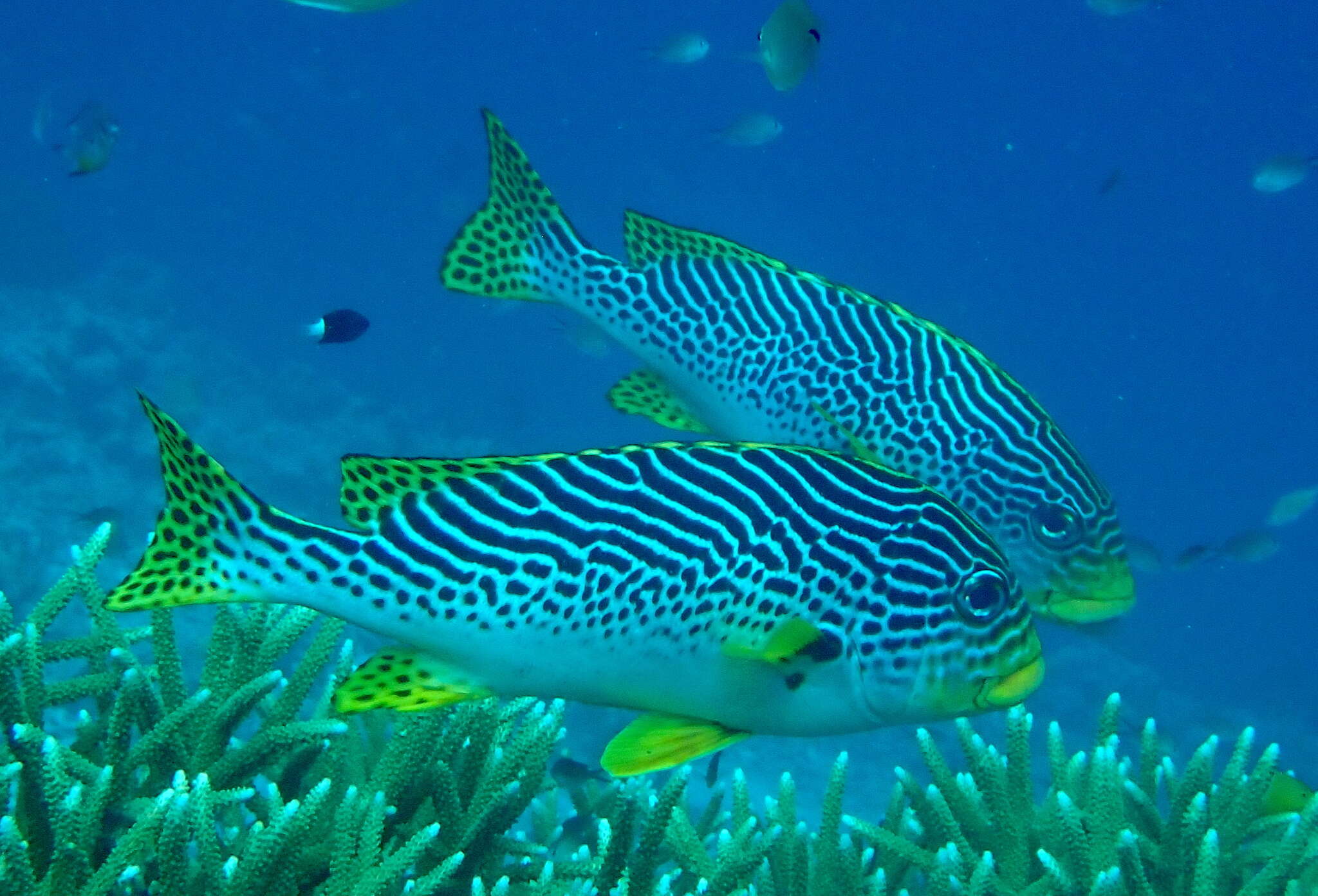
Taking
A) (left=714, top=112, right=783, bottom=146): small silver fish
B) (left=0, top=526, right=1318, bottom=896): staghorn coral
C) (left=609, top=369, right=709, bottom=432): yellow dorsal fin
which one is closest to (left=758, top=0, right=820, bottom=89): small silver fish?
(left=609, top=369, right=709, bottom=432): yellow dorsal fin

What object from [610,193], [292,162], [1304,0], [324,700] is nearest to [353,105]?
[292,162]

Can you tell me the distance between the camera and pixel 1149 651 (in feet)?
89.5

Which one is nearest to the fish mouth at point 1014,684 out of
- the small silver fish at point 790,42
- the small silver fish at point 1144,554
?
the small silver fish at point 790,42

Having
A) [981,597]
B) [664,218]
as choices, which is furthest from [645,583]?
[664,218]

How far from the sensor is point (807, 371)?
411 cm

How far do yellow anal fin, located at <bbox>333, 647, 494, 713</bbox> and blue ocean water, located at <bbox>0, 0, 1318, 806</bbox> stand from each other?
13.1m

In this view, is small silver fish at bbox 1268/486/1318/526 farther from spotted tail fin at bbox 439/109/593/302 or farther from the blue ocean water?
spotted tail fin at bbox 439/109/593/302

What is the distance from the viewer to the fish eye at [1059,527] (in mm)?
3830

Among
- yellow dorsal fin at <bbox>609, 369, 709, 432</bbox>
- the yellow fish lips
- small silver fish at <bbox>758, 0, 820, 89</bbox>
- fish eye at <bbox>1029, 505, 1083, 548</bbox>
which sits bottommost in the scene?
the yellow fish lips

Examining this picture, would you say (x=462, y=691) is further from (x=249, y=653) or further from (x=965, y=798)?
(x=965, y=798)

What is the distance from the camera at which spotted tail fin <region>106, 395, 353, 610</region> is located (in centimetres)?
237

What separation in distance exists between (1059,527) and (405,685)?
2686 mm

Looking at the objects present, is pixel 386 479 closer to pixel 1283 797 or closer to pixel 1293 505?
pixel 1283 797

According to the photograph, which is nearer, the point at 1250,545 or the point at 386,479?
the point at 386,479
